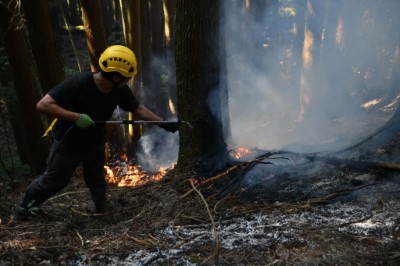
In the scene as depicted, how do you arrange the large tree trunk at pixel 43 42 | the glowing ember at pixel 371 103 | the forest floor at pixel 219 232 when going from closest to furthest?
the forest floor at pixel 219 232, the large tree trunk at pixel 43 42, the glowing ember at pixel 371 103

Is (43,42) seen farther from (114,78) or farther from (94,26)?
(114,78)

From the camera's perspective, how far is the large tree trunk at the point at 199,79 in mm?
5230

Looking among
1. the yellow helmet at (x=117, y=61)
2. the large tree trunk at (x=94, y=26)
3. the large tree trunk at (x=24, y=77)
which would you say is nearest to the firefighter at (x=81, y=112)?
the yellow helmet at (x=117, y=61)

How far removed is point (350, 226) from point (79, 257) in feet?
8.31

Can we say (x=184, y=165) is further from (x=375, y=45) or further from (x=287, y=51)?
(x=287, y=51)

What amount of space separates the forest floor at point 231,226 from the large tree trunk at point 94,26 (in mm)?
4383

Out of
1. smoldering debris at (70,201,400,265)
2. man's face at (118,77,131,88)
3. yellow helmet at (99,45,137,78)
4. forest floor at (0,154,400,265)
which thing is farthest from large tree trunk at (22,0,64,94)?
smoldering debris at (70,201,400,265)

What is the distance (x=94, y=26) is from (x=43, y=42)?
1.44 meters

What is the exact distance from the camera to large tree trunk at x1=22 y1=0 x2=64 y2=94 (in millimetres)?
7473

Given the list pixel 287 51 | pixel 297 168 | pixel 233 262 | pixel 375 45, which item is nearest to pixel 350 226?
pixel 233 262

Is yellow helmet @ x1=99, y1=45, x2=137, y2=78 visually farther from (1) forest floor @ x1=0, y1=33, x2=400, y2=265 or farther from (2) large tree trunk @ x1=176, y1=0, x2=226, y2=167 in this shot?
(1) forest floor @ x1=0, y1=33, x2=400, y2=265

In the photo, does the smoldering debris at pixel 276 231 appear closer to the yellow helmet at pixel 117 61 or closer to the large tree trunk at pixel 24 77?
the yellow helmet at pixel 117 61

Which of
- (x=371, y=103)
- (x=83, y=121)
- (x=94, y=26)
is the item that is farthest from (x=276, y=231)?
(x=371, y=103)

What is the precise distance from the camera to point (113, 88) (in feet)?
14.9
